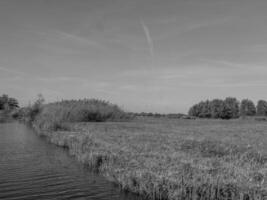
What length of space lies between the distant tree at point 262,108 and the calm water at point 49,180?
12904cm

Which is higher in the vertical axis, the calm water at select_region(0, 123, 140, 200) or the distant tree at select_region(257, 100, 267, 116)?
the distant tree at select_region(257, 100, 267, 116)

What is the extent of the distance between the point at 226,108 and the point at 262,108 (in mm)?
28173

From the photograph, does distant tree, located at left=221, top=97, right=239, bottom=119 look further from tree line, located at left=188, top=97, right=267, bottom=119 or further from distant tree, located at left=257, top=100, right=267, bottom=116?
distant tree, located at left=257, top=100, right=267, bottom=116

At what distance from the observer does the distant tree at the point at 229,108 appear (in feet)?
373

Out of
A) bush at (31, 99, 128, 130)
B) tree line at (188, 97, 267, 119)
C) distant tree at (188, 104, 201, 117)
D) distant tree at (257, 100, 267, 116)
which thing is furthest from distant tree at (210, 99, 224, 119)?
bush at (31, 99, 128, 130)

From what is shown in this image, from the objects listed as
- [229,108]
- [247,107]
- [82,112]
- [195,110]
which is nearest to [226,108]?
[229,108]

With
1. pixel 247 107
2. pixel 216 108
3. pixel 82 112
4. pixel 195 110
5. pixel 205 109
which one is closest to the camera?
pixel 82 112

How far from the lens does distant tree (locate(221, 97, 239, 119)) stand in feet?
373

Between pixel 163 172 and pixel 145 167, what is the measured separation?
138cm

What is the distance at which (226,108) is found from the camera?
114 m

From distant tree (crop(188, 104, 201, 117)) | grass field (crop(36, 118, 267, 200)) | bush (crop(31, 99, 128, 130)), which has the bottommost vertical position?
grass field (crop(36, 118, 267, 200))

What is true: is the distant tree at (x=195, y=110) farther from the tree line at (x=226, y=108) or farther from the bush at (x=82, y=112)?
the bush at (x=82, y=112)

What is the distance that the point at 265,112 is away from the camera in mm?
129000

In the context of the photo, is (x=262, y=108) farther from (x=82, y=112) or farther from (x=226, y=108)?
(x=82, y=112)
